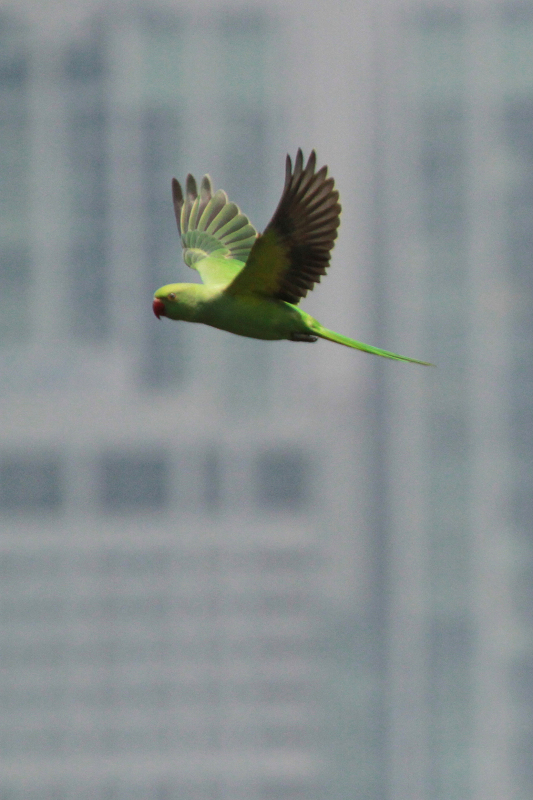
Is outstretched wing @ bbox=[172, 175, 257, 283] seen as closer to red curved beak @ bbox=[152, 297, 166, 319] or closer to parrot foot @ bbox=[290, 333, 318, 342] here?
red curved beak @ bbox=[152, 297, 166, 319]

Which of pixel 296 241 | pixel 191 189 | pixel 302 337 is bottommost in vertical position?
pixel 302 337

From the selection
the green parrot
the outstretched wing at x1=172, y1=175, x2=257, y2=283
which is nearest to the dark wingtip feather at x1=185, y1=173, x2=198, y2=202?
the outstretched wing at x1=172, y1=175, x2=257, y2=283

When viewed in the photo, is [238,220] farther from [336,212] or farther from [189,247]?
[336,212]

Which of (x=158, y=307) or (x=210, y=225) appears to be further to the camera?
(x=210, y=225)

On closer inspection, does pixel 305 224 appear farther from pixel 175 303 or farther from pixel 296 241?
pixel 175 303

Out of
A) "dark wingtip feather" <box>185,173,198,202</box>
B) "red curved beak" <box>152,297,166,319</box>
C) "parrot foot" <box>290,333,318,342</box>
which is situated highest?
"dark wingtip feather" <box>185,173,198,202</box>

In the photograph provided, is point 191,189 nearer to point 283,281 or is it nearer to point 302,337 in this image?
point 283,281

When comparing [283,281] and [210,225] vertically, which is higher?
[210,225]

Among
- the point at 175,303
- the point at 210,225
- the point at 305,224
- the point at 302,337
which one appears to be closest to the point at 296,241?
the point at 305,224
